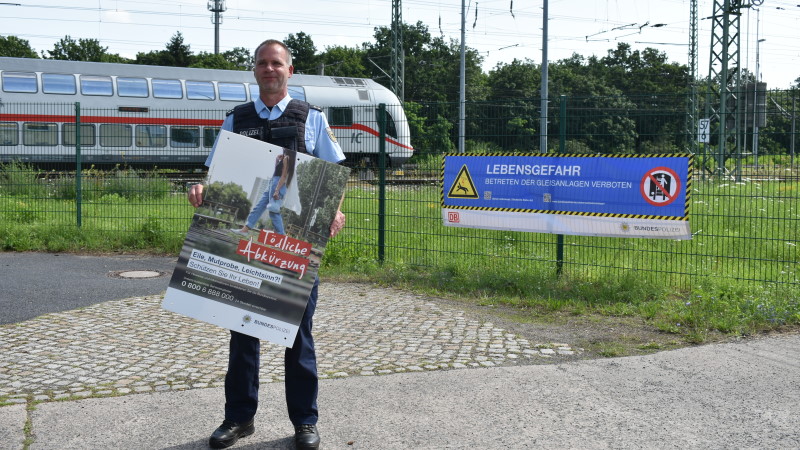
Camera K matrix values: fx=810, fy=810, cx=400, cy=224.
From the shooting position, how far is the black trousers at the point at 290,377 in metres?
4.12

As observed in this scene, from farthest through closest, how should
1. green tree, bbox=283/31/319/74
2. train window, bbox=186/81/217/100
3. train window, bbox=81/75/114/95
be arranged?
green tree, bbox=283/31/319/74 → train window, bbox=186/81/217/100 → train window, bbox=81/75/114/95

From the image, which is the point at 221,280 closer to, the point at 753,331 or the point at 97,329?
the point at 97,329

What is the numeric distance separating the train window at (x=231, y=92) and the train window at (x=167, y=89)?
4.41 feet

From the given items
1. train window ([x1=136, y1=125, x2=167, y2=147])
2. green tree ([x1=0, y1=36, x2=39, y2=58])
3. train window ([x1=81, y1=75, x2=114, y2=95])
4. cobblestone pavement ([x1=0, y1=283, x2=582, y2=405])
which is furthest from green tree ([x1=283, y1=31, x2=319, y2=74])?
cobblestone pavement ([x1=0, y1=283, x2=582, y2=405])

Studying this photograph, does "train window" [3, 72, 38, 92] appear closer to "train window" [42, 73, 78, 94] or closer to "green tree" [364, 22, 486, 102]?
"train window" [42, 73, 78, 94]

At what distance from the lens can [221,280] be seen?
3.99 metres

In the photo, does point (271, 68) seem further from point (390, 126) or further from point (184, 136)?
point (184, 136)

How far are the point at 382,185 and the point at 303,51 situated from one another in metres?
65.4

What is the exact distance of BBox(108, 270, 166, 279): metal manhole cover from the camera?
31.9ft

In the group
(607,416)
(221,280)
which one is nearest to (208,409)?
(221,280)

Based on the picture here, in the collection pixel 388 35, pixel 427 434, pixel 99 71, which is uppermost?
pixel 388 35

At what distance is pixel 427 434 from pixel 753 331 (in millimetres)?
3659

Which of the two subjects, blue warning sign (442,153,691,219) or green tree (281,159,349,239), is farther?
blue warning sign (442,153,691,219)

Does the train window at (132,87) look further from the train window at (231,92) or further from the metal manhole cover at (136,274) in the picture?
the metal manhole cover at (136,274)
